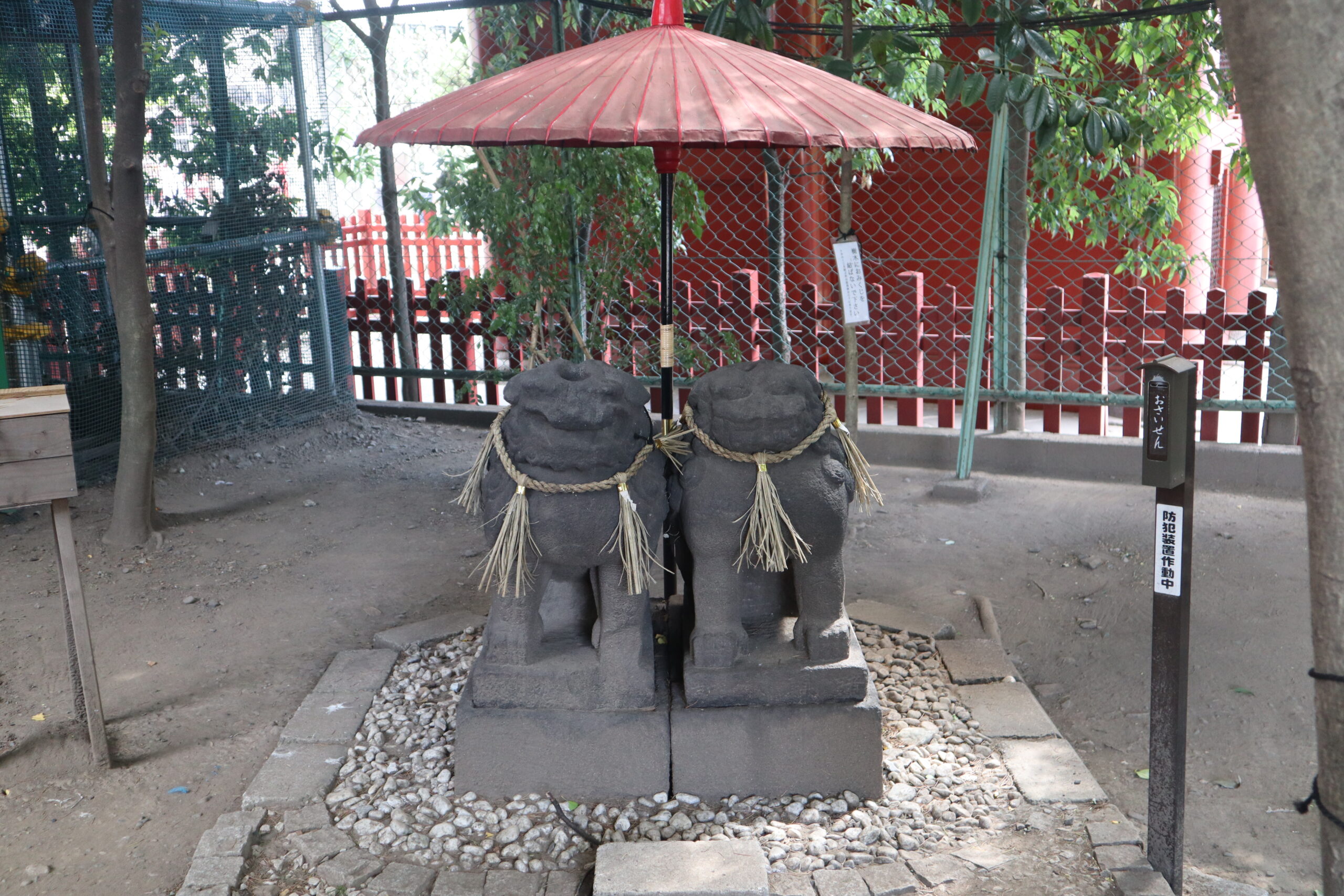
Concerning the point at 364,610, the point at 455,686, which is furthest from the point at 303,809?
the point at 364,610

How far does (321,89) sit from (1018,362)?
4.63 meters

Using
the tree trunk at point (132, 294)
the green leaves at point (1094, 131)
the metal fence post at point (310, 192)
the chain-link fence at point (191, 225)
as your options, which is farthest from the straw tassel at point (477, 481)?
the metal fence post at point (310, 192)

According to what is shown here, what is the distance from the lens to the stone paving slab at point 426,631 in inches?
155

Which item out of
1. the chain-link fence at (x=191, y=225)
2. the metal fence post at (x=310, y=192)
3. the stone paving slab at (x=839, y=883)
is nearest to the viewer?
the stone paving slab at (x=839, y=883)

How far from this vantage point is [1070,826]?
2.78 metres

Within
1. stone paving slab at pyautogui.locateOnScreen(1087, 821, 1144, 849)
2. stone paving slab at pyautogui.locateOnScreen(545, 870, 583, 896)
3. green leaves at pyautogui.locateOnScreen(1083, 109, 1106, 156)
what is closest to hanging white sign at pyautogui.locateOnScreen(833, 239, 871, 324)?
green leaves at pyautogui.locateOnScreen(1083, 109, 1106, 156)

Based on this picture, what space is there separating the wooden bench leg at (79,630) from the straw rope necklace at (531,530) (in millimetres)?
1198

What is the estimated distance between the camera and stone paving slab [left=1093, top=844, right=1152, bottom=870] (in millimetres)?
2572

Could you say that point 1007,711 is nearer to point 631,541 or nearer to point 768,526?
point 768,526

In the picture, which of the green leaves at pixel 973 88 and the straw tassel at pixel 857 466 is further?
the green leaves at pixel 973 88

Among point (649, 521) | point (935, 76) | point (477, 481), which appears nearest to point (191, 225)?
point (477, 481)

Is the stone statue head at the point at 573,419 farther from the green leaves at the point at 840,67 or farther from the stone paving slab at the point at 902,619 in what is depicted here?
the green leaves at the point at 840,67

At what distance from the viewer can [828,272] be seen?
27.1ft

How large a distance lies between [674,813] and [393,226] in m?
5.23
